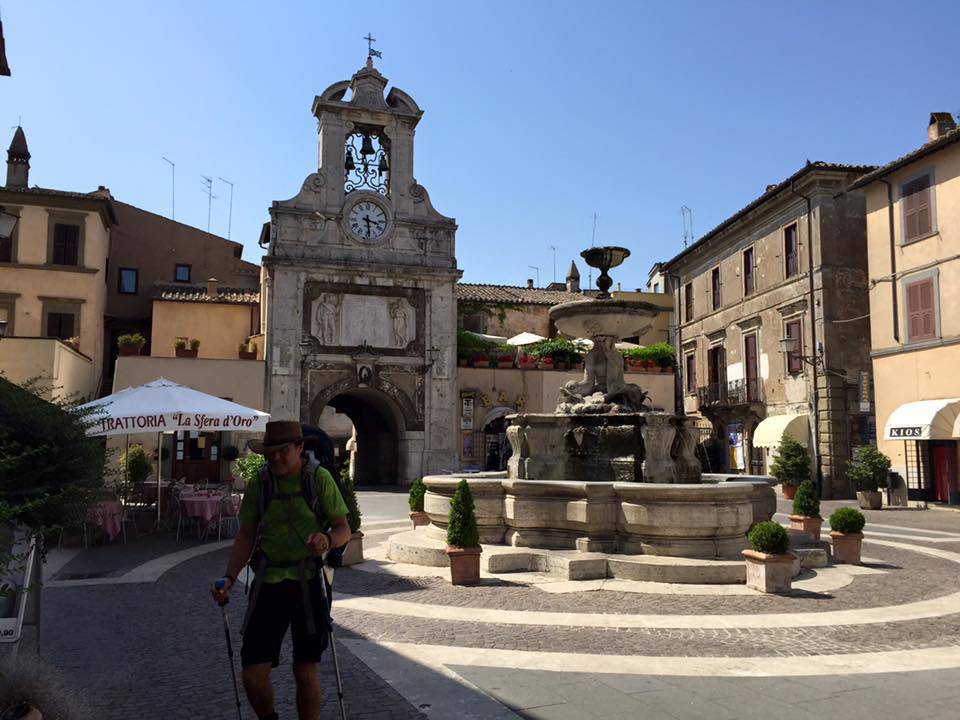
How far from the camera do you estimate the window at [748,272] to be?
3189 cm

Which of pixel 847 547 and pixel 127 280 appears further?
pixel 127 280


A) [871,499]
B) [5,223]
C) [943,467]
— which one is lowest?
[871,499]

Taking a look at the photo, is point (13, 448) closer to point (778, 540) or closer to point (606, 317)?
point (778, 540)

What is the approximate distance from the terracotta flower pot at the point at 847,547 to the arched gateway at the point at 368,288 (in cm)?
2045

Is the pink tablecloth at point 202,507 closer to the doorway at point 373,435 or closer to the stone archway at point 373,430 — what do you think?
the stone archway at point 373,430

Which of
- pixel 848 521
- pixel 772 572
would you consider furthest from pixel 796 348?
pixel 772 572

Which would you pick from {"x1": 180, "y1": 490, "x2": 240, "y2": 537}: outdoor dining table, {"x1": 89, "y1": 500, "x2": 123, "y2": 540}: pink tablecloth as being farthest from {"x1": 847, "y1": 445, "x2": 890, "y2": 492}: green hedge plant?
{"x1": 89, "y1": 500, "x2": 123, "y2": 540}: pink tablecloth

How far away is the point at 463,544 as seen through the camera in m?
8.91

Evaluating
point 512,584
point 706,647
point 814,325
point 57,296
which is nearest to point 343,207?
point 57,296

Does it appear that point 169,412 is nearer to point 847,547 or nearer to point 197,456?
point 847,547

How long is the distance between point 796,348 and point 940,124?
8.65 m

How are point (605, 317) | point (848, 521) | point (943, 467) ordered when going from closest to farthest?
point (848, 521) → point (605, 317) → point (943, 467)

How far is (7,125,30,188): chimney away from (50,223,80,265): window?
5426 millimetres

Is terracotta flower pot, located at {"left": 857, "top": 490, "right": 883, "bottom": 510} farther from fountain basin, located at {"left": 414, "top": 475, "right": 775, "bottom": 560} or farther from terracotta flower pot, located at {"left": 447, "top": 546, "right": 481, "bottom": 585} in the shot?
terracotta flower pot, located at {"left": 447, "top": 546, "right": 481, "bottom": 585}
